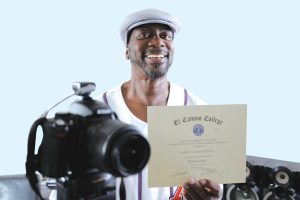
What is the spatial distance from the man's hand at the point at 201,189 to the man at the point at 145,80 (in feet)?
0.13

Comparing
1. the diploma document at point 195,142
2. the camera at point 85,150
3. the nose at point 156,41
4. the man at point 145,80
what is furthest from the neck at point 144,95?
the camera at point 85,150

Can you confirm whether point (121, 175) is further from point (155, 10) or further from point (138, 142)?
point (155, 10)

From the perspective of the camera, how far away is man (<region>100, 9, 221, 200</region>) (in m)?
1.11

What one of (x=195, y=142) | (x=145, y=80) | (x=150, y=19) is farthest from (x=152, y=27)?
(x=195, y=142)

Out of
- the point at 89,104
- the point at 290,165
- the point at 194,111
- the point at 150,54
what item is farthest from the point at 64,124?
the point at 290,165

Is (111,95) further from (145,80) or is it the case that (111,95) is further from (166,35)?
(166,35)

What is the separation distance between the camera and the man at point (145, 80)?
111 cm

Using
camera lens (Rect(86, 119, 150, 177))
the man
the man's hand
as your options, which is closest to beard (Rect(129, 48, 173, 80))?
the man

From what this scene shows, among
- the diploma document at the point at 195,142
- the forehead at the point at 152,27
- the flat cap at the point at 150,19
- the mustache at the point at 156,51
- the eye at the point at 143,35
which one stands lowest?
the diploma document at the point at 195,142

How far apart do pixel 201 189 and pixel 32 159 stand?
450mm

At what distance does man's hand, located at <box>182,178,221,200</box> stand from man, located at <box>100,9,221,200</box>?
0.04m

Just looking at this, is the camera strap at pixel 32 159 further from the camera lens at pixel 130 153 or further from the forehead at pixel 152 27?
the forehead at pixel 152 27

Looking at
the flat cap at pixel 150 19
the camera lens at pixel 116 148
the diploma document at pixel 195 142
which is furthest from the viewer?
the flat cap at pixel 150 19

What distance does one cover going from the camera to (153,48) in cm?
113
